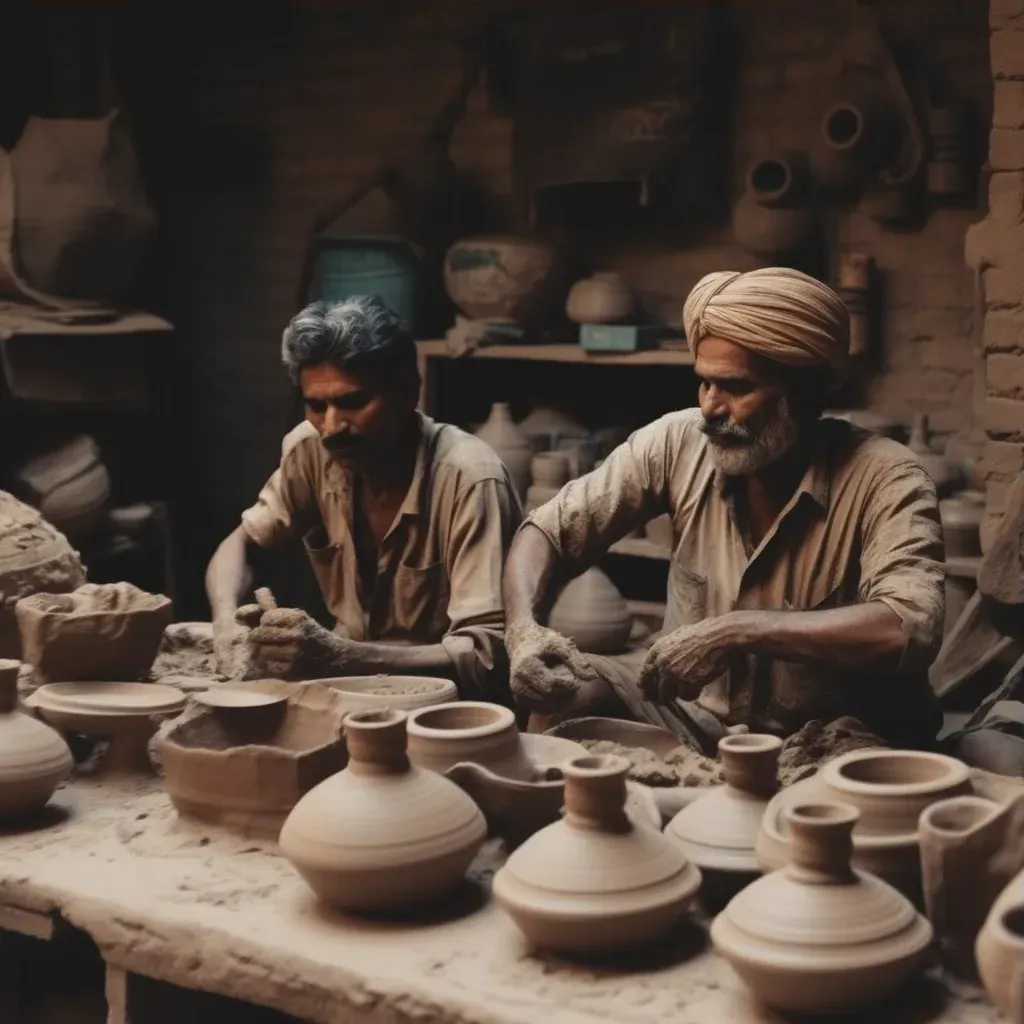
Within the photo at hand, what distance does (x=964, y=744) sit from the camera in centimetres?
359

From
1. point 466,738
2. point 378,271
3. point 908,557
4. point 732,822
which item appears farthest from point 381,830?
point 378,271

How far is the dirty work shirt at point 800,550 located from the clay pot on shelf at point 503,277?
2.87 m

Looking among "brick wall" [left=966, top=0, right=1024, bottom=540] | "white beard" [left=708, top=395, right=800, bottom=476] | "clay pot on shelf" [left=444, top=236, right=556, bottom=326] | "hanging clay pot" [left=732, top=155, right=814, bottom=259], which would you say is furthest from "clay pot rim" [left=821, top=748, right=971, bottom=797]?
"clay pot on shelf" [left=444, top=236, right=556, bottom=326]

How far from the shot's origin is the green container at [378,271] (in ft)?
23.3

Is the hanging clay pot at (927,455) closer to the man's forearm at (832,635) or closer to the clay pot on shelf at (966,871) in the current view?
the man's forearm at (832,635)

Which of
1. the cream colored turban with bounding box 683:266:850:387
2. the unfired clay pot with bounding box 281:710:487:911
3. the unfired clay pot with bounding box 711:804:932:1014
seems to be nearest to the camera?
the unfired clay pot with bounding box 711:804:932:1014

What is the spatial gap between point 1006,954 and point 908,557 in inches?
61.8

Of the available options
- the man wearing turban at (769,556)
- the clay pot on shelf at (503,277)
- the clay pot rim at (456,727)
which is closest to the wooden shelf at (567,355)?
the clay pot on shelf at (503,277)

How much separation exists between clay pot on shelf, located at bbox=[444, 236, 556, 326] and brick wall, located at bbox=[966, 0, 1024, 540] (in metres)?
2.21

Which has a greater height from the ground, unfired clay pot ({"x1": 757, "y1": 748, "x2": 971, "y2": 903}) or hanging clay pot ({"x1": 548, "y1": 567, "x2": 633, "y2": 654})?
unfired clay pot ({"x1": 757, "y1": 748, "x2": 971, "y2": 903})

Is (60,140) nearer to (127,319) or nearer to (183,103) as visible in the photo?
(127,319)

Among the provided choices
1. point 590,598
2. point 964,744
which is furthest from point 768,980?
point 590,598

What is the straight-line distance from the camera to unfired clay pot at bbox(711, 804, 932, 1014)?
2.17 m

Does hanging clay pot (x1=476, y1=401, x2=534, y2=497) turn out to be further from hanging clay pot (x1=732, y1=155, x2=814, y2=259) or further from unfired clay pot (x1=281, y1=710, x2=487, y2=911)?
unfired clay pot (x1=281, y1=710, x2=487, y2=911)
